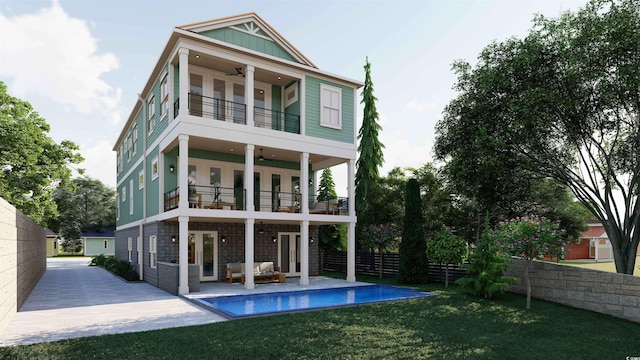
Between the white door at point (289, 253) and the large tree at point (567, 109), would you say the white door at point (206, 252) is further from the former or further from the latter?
the large tree at point (567, 109)

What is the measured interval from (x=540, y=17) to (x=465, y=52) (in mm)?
2757

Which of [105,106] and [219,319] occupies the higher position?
[105,106]

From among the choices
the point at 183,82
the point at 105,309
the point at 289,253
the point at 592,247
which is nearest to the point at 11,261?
the point at 105,309

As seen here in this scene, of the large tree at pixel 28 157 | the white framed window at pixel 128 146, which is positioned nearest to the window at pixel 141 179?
the white framed window at pixel 128 146

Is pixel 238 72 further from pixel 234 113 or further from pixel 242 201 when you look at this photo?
pixel 242 201

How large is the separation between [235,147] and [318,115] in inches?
148

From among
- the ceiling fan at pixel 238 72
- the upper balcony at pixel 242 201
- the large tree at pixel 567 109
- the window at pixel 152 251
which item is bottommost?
the window at pixel 152 251

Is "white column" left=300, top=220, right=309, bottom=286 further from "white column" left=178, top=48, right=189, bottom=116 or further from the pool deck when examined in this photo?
"white column" left=178, top=48, right=189, bottom=116

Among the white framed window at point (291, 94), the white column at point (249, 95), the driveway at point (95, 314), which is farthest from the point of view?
the white framed window at point (291, 94)

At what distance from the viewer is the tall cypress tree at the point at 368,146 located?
29609 mm

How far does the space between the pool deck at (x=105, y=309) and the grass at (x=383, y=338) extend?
Result: 0.90 metres

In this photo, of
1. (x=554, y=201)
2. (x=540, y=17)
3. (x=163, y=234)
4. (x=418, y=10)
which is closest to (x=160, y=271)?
(x=163, y=234)

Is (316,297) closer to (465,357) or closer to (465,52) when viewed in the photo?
(465,357)

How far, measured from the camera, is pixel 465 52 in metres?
15.7
